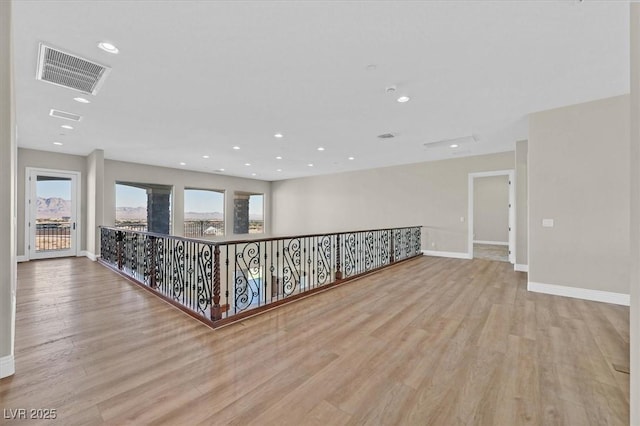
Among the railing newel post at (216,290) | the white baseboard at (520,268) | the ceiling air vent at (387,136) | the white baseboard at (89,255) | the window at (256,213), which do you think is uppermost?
the ceiling air vent at (387,136)

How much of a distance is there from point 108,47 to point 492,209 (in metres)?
12.6

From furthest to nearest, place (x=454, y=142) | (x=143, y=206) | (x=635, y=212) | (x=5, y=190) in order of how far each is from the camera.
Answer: (x=143, y=206) → (x=454, y=142) → (x=5, y=190) → (x=635, y=212)

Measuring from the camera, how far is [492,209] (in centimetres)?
1107

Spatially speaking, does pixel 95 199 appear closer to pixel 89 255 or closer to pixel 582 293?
pixel 89 255

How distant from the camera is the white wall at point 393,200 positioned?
7.73 m

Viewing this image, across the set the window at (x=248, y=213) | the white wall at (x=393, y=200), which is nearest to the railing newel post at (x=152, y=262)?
the white wall at (x=393, y=200)

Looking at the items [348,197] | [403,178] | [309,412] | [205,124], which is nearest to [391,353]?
[309,412]

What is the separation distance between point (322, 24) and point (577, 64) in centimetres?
300

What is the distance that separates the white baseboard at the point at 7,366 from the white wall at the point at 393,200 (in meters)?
8.52

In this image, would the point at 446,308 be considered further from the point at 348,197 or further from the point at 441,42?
the point at 348,197

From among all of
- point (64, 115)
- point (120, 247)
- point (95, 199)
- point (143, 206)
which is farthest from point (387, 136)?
point (143, 206)

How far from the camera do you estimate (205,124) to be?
498 centimetres

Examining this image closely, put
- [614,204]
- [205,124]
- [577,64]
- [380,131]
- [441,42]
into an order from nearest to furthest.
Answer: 1. [441,42]
2. [577,64]
3. [614,204]
4. [205,124]
5. [380,131]

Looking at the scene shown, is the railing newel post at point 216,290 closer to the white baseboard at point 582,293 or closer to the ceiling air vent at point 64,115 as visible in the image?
the ceiling air vent at point 64,115
